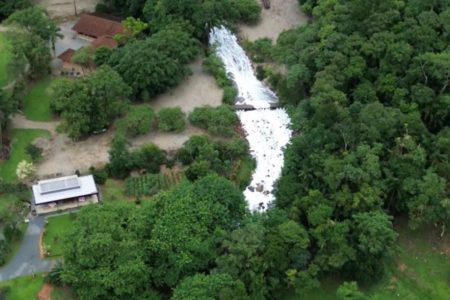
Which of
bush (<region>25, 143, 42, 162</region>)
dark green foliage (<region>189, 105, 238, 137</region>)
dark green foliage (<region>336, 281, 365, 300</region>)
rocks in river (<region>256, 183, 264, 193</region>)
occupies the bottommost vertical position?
bush (<region>25, 143, 42, 162</region>)

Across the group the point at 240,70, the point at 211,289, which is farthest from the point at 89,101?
the point at 211,289

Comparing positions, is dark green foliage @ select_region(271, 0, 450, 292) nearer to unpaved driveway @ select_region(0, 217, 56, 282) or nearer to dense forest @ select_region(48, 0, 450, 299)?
dense forest @ select_region(48, 0, 450, 299)

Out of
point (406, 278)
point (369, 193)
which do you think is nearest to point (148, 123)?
point (369, 193)

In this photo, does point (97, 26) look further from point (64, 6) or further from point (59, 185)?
point (59, 185)

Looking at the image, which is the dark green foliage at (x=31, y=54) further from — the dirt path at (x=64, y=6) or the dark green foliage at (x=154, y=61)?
the dirt path at (x=64, y=6)

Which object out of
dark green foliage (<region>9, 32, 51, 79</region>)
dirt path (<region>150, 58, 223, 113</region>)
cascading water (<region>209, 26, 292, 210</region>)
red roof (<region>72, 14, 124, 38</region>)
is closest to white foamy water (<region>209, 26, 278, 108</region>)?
cascading water (<region>209, 26, 292, 210</region>)

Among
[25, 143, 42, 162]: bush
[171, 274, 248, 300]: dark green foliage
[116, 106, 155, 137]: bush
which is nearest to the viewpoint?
[171, 274, 248, 300]: dark green foliage

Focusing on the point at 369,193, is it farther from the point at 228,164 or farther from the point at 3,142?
the point at 3,142
